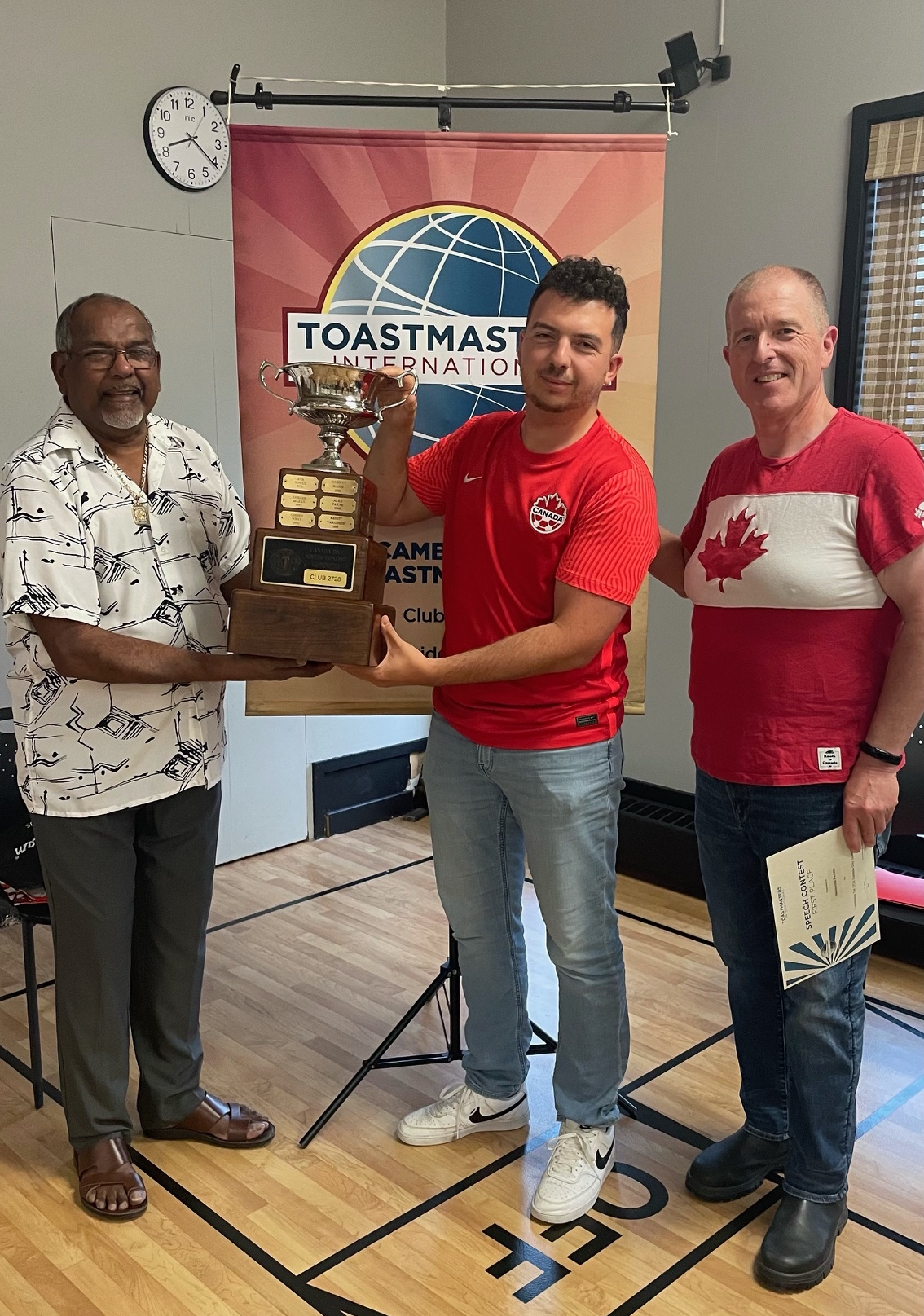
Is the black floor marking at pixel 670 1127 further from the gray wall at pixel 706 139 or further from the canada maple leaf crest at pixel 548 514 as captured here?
the gray wall at pixel 706 139

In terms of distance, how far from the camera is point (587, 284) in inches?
76.3

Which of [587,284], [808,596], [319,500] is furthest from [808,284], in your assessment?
[319,500]

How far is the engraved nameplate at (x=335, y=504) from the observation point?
192cm

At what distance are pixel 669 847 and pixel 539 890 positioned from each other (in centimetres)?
182

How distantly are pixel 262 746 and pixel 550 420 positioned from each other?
2.43m

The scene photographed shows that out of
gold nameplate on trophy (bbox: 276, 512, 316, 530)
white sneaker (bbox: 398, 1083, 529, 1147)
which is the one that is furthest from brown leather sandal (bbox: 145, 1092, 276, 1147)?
gold nameplate on trophy (bbox: 276, 512, 316, 530)

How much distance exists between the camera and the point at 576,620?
1930 mm

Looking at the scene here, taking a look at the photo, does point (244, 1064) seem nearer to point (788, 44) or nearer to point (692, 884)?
point (692, 884)

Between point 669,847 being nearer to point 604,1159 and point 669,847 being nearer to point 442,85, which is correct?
point 604,1159

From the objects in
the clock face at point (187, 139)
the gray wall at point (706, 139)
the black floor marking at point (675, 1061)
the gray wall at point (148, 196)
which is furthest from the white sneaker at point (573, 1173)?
the clock face at point (187, 139)

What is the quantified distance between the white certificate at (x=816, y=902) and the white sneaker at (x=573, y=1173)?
0.59 meters

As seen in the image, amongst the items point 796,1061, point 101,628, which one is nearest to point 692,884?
point 796,1061

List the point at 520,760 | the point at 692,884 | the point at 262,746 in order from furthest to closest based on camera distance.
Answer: the point at 262,746 → the point at 692,884 → the point at 520,760

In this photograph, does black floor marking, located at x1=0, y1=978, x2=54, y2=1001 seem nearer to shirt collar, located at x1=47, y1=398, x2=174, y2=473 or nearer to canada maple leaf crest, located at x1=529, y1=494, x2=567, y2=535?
shirt collar, located at x1=47, y1=398, x2=174, y2=473
